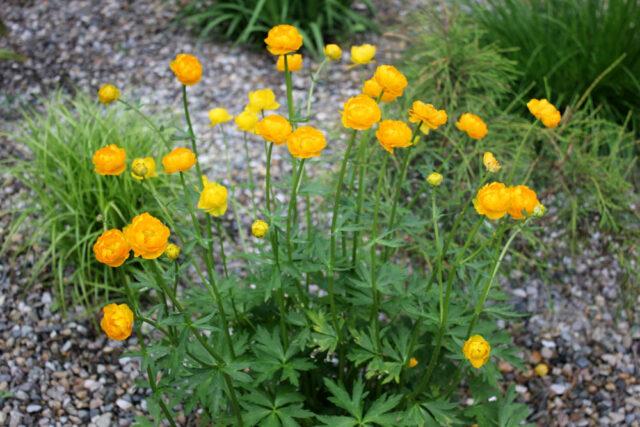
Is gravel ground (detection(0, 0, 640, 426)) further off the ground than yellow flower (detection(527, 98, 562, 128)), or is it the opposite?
yellow flower (detection(527, 98, 562, 128))

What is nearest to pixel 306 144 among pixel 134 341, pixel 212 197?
pixel 212 197

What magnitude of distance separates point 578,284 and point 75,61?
9.02 feet

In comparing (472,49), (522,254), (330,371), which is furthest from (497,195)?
(472,49)

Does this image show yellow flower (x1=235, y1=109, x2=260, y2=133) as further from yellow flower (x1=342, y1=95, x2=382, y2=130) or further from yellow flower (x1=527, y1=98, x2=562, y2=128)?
yellow flower (x1=527, y1=98, x2=562, y2=128)

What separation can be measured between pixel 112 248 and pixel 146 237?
65 mm

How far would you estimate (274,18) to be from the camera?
407cm

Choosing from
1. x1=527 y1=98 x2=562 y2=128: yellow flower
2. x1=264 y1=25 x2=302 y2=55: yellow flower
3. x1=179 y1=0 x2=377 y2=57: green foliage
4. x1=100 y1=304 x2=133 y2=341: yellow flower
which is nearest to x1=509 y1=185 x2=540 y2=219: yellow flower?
x1=527 y1=98 x2=562 y2=128: yellow flower

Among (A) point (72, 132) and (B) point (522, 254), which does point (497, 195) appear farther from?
(A) point (72, 132)

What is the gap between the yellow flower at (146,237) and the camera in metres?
1.40

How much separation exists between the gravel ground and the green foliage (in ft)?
0.81

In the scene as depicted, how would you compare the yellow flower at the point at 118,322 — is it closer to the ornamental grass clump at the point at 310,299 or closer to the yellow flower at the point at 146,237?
the ornamental grass clump at the point at 310,299

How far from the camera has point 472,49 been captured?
337 centimetres

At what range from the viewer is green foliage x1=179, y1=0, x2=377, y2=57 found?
4.09 meters

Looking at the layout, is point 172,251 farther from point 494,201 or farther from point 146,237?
point 494,201
